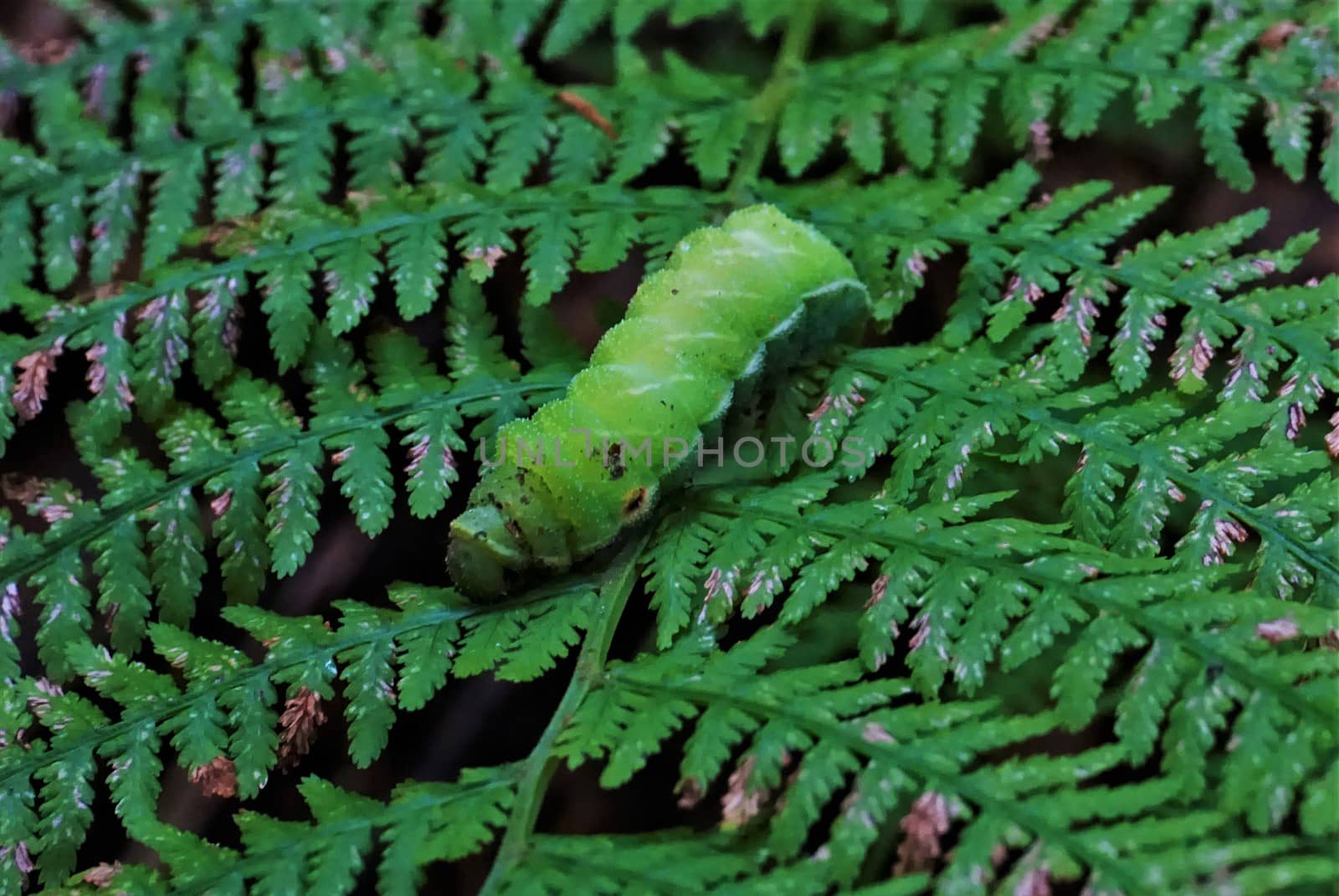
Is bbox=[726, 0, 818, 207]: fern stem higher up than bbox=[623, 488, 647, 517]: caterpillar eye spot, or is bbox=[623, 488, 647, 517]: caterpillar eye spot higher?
bbox=[726, 0, 818, 207]: fern stem

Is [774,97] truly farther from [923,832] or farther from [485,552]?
[923,832]

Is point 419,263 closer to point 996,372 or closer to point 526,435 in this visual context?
point 526,435

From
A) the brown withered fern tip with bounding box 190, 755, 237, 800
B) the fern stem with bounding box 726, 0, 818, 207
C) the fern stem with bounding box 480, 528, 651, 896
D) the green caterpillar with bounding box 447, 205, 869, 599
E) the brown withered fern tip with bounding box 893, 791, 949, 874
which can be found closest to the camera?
the brown withered fern tip with bounding box 893, 791, 949, 874

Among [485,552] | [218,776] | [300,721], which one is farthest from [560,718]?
[218,776]

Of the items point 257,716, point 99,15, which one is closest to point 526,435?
point 257,716

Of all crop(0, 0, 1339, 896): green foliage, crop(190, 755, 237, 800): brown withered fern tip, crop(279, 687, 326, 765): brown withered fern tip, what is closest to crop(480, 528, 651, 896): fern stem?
crop(0, 0, 1339, 896): green foliage

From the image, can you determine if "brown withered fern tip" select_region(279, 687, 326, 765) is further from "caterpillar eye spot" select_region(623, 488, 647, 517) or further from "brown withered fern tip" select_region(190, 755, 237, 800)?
"caterpillar eye spot" select_region(623, 488, 647, 517)
